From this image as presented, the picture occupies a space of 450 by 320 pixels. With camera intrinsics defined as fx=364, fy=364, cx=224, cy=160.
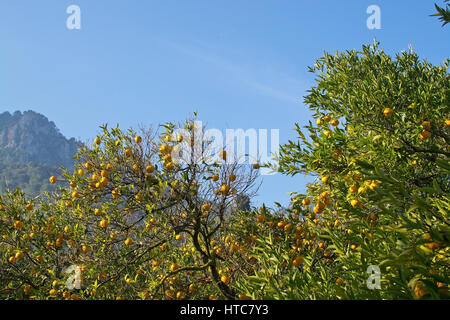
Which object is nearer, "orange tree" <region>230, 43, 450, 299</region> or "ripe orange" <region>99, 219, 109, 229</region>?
"orange tree" <region>230, 43, 450, 299</region>

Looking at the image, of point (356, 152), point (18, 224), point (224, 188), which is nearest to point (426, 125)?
point (356, 152)

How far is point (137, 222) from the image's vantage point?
5207mm

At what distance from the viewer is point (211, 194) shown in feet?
17.6

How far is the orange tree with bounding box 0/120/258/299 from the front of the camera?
5.06 m

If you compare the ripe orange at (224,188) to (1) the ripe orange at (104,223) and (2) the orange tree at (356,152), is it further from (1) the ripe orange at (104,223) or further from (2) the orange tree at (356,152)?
(1) the ripe orange at (104,223)

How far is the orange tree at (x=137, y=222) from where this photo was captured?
506cm

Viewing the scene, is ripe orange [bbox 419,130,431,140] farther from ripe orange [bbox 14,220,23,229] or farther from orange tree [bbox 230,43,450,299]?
ripe orange [bbox 14,220,23,229]

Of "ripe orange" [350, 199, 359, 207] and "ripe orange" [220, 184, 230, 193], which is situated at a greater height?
"ripe orange" [220, 184, 230, 193]

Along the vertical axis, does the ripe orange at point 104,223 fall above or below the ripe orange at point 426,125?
below

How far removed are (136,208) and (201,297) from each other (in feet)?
5.66

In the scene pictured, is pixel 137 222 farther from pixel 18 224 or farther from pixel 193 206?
pixel 18 224

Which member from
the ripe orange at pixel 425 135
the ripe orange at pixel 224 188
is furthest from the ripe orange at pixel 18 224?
the ripe orange at pixel 425 135

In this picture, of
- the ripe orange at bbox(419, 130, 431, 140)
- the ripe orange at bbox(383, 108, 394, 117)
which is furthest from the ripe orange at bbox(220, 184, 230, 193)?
the ripe orange at bbox(419, 130, 431, 140)
